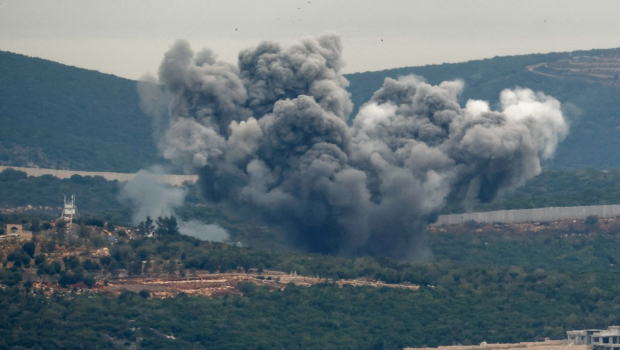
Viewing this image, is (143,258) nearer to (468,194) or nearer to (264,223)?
(264,223)

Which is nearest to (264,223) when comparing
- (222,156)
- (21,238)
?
(222,156)

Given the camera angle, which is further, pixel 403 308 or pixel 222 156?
pixel 222 156

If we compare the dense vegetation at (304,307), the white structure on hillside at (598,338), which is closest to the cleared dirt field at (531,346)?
the white structure on hillside at (598,338)

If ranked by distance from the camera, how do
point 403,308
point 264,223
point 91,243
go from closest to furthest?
point 403,308, point 91,243, point 264,223

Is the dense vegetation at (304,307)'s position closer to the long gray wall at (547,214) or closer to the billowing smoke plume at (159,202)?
the billowing smoke plume at (159,202)

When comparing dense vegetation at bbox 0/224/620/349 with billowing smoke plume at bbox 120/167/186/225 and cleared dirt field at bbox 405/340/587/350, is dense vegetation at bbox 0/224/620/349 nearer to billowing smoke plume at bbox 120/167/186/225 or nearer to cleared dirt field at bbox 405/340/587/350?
cleared dirt field at bbox 405/340/587/350

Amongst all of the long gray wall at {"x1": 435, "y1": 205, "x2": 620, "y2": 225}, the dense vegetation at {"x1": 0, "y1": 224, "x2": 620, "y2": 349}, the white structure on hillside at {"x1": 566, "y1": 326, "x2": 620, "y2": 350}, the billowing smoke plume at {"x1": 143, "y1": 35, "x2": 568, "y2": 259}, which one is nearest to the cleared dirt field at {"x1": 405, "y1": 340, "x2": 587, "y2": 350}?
the white structure on hillside at {"x1": 566, "y1": 326, "x2": 620, "y2": 350}

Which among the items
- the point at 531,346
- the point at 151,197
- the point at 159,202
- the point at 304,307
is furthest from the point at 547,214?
the point at 531,346
